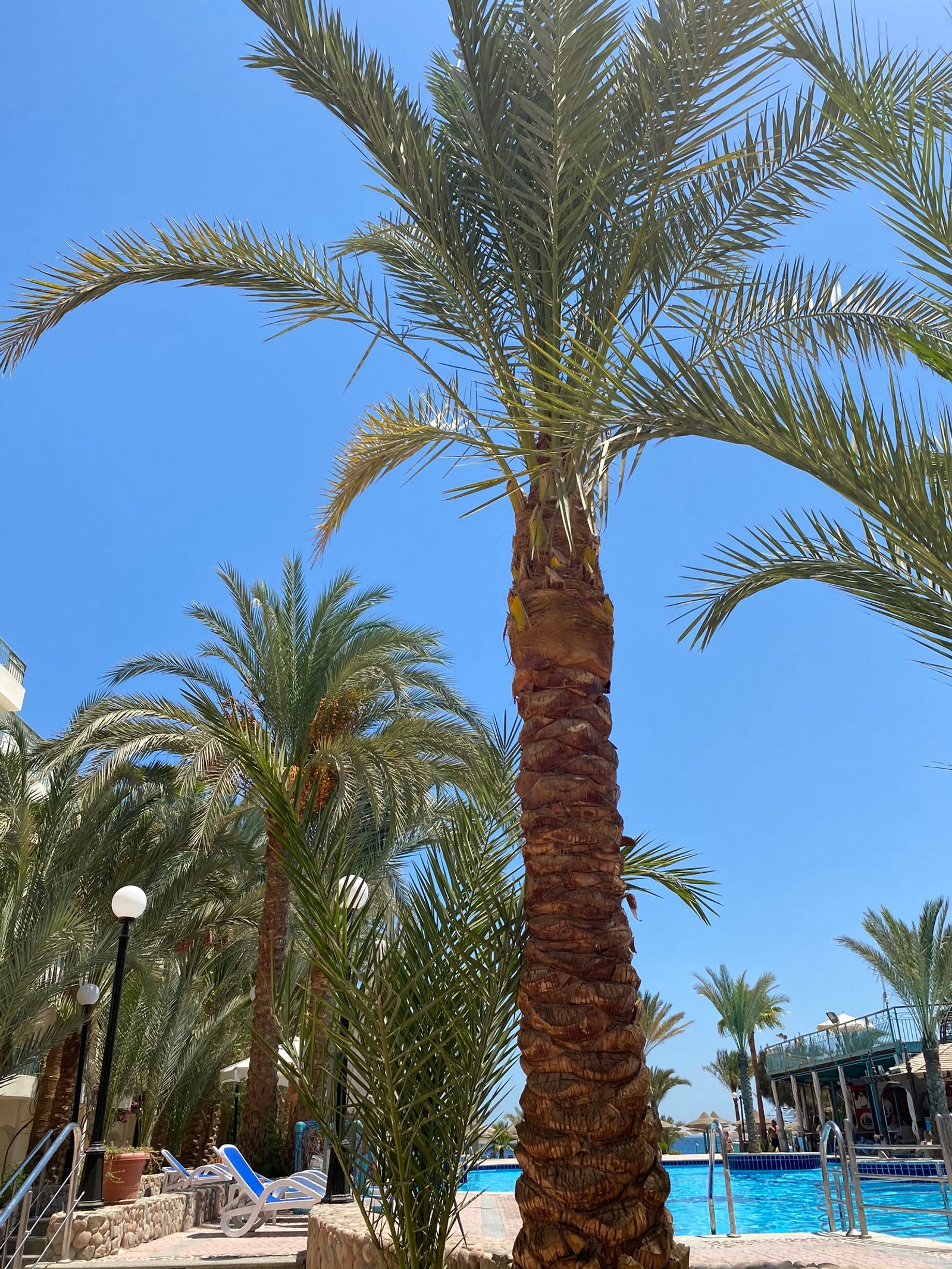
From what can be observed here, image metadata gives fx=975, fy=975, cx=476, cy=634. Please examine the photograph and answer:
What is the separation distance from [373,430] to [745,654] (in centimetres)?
→ 6880

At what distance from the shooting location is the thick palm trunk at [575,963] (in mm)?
3832

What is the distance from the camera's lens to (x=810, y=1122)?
1344 inches

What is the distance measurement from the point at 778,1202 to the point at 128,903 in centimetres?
1461

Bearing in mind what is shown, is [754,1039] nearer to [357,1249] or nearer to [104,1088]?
[104,1088]

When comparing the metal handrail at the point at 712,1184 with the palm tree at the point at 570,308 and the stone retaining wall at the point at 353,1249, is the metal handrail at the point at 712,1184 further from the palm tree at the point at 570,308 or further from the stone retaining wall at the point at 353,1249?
the palm tree at the point at 570,308

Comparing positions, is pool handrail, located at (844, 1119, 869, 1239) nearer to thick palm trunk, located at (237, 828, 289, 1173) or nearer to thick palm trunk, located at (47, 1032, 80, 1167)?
thick palm trunk, located at (237, 828, 289, 1173)

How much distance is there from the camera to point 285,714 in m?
14.6

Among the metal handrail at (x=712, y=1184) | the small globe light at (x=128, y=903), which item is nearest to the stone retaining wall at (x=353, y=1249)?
the small globe light at (x=128, y=903)

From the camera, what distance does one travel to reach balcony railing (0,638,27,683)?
22.0 metres

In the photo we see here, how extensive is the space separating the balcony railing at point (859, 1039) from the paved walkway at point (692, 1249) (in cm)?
1550

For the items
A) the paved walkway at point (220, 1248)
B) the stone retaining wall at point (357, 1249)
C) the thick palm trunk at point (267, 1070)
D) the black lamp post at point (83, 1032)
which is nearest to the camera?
the stone retaining wall at point (357, 1249)

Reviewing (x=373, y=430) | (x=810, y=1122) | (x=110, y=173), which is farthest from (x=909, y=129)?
(x=810, y=1122)

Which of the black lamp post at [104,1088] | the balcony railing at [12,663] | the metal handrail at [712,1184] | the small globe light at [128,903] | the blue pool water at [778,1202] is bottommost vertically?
the blue pool water at [778,1202]

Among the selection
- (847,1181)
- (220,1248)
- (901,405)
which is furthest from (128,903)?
(901,405)
